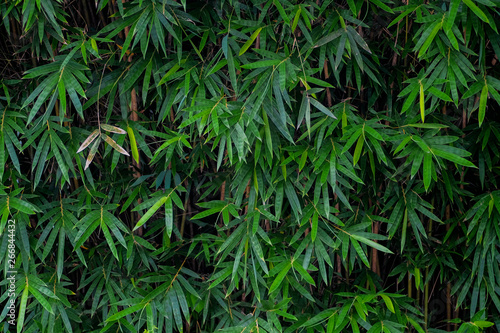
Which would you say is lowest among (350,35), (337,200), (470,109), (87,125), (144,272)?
(144,272)

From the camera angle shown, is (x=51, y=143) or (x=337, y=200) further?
(x=337, y=200)

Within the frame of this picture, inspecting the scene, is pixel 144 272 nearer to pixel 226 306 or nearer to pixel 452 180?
pixel 226 306

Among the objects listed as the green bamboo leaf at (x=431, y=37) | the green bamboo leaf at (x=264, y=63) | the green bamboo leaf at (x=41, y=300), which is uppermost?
the green bamboo leaf at (x=431, y=37)

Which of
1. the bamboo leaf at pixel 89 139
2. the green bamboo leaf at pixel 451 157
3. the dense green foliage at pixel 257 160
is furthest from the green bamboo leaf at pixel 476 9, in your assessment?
the bamboo leaf at pixel 89 139

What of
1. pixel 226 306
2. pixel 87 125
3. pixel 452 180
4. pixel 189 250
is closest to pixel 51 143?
pixel 87 125

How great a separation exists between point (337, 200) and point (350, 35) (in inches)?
24.8

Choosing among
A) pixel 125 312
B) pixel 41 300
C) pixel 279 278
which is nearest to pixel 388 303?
pixel 279 278

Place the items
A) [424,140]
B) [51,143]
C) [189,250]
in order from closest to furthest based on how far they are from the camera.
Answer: [424,140]
[51,143]
[189,250]

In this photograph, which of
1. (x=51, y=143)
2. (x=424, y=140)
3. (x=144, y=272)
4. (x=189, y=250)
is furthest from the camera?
(x=144, y=272)

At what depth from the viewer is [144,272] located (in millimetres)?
2049

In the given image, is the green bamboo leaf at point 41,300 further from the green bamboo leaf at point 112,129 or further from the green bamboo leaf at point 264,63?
the green bamboo leaf at point 264,63

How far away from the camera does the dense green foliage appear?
5.48 feet

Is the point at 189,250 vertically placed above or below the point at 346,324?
above

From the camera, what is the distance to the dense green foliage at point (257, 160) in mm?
1670
